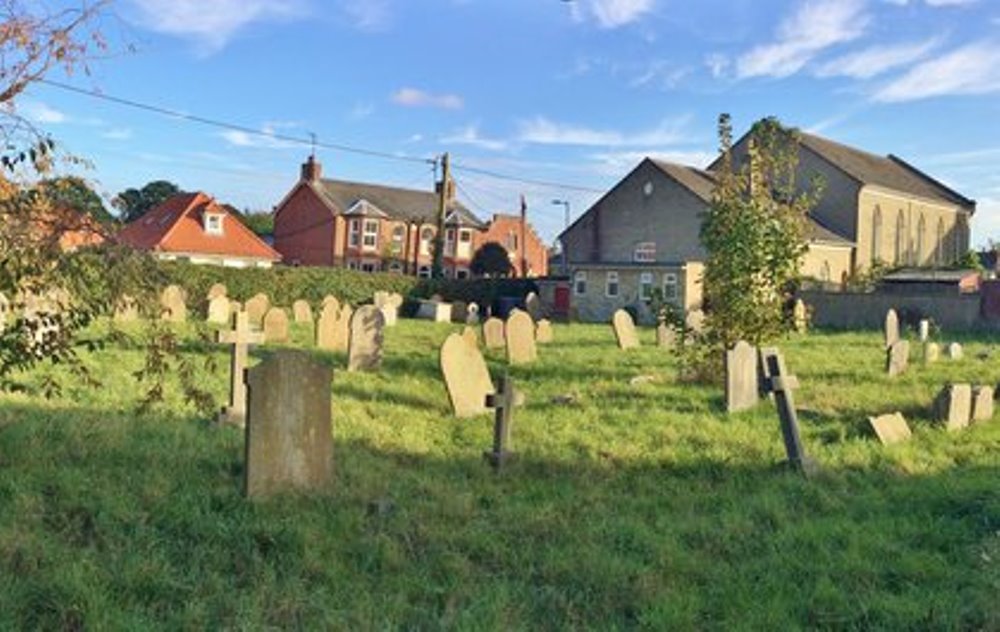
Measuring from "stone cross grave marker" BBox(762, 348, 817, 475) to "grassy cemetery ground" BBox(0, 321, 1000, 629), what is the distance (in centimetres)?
19

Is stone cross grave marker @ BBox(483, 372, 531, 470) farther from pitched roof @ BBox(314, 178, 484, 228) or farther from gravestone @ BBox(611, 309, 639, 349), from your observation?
pitched roof @ BBox(314, 178, 484, 228)

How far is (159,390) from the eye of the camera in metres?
6.86

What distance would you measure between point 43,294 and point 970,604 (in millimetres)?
6023

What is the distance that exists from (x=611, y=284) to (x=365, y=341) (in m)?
26.6

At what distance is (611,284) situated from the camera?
41.2 meters

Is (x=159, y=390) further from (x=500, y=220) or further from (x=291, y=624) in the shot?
(x=500, y=220)

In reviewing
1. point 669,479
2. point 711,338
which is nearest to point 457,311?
point 711,338

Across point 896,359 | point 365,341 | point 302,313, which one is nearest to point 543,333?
point 302,313

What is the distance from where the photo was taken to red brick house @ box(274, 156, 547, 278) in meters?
59.5

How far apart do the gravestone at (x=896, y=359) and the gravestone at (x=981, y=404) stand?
4.66 metres

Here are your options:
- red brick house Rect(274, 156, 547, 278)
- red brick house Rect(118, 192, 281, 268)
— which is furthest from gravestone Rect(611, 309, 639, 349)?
red brick house Rect(274, 156, 547, 278)

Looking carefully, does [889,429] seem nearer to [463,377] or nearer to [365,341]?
[463,377]

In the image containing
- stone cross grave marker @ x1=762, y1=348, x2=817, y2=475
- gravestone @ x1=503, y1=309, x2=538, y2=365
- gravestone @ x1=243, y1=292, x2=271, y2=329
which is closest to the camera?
stone cross grave marker @ x1=762, y1=348, x2=817, y2=475

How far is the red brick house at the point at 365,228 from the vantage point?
5953 centimetres
